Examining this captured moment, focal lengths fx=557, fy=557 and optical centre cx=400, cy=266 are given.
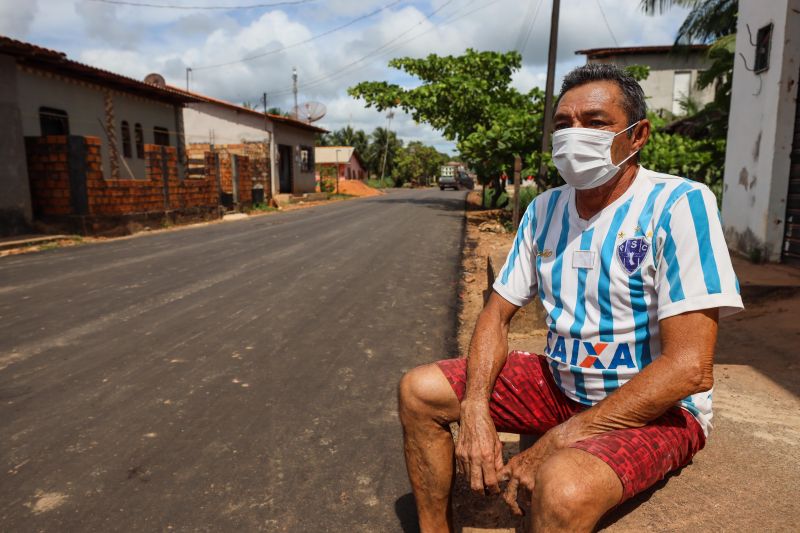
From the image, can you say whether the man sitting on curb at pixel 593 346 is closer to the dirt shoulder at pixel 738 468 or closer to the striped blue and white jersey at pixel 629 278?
the striped blue and white jersey at pixel 629 278

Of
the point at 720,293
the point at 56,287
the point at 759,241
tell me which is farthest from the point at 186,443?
→ the point at 759,241

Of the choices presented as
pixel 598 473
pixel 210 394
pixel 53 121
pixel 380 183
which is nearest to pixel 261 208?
pixel 53 121

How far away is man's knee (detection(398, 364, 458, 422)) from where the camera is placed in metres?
1.92

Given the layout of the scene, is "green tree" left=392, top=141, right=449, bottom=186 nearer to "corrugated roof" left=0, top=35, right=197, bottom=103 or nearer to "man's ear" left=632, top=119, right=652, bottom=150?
"corrugated roof" left=0, top=35, right=197, bottom=103

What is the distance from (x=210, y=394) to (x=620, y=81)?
3.02 meters

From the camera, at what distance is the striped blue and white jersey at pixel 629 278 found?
5.30 ft

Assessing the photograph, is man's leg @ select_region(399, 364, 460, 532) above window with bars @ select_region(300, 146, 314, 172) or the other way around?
the other way around

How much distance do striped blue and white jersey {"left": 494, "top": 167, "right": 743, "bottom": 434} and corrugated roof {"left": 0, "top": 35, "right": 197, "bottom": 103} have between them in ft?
44.4

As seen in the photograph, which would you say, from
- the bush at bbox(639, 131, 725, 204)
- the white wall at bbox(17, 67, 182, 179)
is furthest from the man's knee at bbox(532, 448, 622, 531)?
the white wall at bbox(17, 67, 182, 179)

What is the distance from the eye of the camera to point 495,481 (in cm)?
178

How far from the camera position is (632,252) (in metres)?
Result: 1.75

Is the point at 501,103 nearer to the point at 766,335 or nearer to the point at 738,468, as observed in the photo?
the point at 766,335

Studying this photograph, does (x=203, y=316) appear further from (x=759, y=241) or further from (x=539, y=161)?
(x=539, y=161)

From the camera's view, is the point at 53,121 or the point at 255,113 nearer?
the point at 53,121
